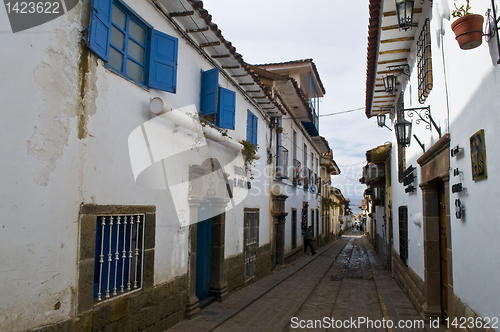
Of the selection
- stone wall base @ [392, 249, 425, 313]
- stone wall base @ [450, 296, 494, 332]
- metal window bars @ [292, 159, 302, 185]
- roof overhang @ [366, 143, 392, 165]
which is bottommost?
stone wall base @ [392, 249, 425, 313]

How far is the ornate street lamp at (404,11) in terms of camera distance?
5.52 m

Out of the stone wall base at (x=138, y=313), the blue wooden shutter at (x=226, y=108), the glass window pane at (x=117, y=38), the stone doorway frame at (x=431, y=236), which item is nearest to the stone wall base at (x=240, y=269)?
the stone wall base at (x=138, y=313)

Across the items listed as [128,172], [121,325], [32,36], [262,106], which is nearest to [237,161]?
[262,106]

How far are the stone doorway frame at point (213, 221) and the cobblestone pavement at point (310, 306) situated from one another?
1.19 ft

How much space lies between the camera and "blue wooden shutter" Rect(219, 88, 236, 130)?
829 centimetres

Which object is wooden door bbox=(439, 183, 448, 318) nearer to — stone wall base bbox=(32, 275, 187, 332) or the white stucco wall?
the white stucco wall

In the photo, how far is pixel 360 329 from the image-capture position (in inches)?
261

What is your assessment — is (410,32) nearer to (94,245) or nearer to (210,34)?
(210,34)

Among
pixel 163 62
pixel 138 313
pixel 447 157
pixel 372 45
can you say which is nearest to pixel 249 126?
pixel 372 45

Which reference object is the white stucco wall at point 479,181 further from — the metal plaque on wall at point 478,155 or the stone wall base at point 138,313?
the stone wall base at point 138,313

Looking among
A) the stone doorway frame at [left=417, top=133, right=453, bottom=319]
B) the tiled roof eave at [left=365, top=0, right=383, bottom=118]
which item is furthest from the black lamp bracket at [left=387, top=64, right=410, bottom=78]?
the stone doorway frame at [left=417, top=133, right=453, bottom=319]

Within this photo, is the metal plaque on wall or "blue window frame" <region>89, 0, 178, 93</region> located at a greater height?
"blue window frame" <region>89, 0, 178, 93</region>

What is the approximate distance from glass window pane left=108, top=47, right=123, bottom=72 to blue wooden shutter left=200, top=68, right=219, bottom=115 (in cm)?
248

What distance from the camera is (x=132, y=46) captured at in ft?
18.5
